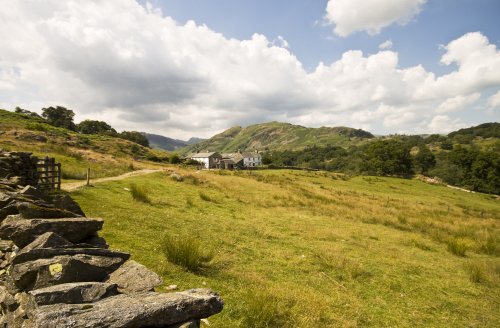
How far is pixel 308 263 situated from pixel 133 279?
9342 millimetres

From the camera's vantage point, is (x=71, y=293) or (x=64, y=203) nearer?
(x=71, y=293)

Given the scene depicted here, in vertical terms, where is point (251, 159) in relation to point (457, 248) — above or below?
above

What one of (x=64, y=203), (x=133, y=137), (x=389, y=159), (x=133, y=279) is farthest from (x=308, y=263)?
(x=133, y=137)

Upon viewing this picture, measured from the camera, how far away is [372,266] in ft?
46.5

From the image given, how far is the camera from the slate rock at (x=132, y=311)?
12.8ft

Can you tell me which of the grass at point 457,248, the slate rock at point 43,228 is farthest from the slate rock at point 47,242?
the grass at point 457,248

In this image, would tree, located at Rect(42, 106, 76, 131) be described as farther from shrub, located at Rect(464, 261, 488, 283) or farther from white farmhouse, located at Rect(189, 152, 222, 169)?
shrub, located at Rect(464, 261, 488, 283)

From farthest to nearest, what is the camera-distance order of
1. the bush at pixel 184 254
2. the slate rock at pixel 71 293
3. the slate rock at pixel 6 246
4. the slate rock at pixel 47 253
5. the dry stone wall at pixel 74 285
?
the bush at pixel 184 254
the slate rock at pixel 6 246
the slate rock at pixel 47 253
the slate rock at pixel 71 293
the dry stone wall at pixel 74 285

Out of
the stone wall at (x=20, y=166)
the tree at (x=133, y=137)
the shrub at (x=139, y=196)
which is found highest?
the tree at (x=133, y=137)

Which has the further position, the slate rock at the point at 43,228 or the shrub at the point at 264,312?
the shrub at the point at 264,312

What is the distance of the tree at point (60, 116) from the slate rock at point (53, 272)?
141766 millimetres

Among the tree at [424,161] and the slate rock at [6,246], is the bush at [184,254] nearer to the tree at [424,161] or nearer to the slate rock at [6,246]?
the slate rock at [6,246]

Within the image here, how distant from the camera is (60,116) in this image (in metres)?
131

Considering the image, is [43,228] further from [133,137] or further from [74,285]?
[133,137]
